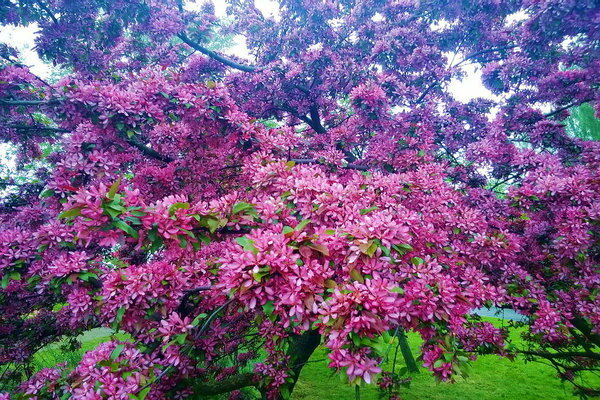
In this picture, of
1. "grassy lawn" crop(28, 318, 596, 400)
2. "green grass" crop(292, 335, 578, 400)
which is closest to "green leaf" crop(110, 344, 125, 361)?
"grassy lawn" crop(28, 318, 596, 400)

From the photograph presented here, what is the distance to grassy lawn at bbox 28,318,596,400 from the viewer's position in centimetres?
712

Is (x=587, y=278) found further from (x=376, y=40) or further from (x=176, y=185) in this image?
(x=376, y=40)

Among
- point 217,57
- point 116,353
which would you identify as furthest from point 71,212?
point 217,57

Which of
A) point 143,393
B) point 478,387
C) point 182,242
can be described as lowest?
point 143,393

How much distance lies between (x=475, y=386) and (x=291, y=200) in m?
7.22

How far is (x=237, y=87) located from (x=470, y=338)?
5.68m

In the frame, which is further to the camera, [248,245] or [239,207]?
[239,207]

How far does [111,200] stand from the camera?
7.86ft

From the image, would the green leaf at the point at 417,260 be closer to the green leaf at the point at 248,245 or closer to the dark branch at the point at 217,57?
the green leaf at the point at 248,245

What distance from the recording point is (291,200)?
3.21 meters

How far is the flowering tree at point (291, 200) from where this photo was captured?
237 centimetres

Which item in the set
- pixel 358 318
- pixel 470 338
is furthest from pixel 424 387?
pixel 358 318

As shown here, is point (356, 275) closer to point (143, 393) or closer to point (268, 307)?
point (268, 307)

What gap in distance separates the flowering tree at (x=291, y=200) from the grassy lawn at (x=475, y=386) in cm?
257
